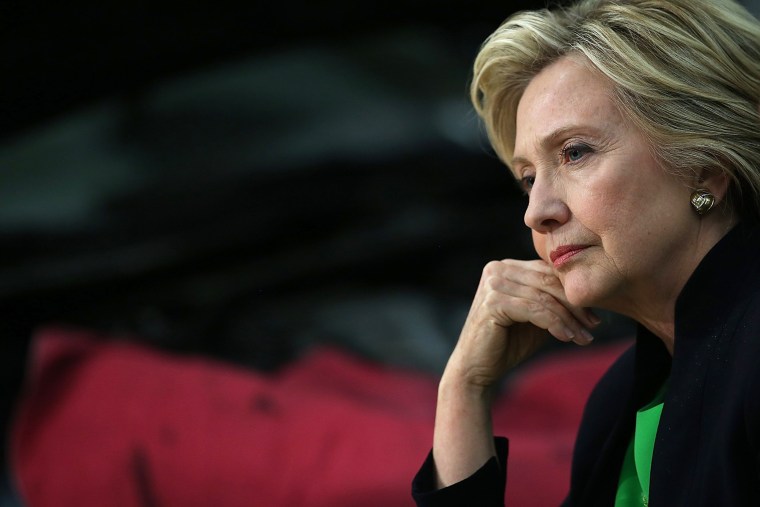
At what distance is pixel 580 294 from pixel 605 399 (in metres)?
0.34

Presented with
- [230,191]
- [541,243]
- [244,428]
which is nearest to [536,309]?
[541,243]

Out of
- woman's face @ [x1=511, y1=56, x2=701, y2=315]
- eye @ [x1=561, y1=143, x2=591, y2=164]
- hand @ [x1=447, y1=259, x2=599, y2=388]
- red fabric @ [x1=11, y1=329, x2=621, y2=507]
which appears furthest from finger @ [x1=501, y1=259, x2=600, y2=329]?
red fabric @ [x1=11, y1=329, x2=621, y2=507]

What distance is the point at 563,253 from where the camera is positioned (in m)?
1.45

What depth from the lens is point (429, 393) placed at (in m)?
2.97

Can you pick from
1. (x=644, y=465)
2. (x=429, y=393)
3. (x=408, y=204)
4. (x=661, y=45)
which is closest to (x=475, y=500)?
(x=644, y=465)

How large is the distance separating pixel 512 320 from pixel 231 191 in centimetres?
177

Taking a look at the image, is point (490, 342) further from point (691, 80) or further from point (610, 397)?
point (691, 80)

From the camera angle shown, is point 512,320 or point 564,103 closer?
point 564,103

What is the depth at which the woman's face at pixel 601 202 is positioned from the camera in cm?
137

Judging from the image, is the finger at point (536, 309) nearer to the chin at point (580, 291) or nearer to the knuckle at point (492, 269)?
the knuckle at point (492, 269)

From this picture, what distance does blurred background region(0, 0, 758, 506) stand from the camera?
318 cm

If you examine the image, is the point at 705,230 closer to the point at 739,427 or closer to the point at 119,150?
the point at 739,427

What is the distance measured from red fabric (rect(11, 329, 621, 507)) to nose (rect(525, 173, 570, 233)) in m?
1.00

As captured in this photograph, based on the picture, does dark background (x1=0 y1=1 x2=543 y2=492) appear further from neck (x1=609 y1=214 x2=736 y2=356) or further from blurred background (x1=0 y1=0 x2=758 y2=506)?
neck (x1=609 y1=214 x2=736 y2=356)
